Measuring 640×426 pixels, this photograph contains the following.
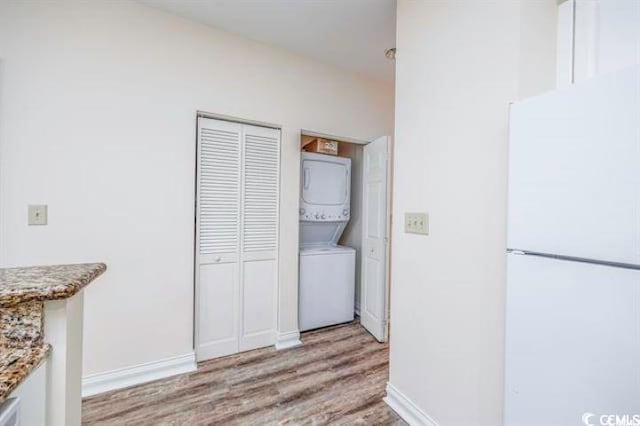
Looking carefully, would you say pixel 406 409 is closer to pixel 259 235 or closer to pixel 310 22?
pixel 259 235

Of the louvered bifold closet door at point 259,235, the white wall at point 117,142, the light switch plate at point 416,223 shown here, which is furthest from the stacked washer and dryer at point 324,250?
the light switch plate at point 416,223

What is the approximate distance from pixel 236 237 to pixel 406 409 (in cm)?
171

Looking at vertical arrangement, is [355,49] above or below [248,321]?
above

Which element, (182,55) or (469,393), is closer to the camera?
(469,393)

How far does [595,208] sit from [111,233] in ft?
8.10

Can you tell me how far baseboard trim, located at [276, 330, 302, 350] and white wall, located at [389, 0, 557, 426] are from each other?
3.52 feet

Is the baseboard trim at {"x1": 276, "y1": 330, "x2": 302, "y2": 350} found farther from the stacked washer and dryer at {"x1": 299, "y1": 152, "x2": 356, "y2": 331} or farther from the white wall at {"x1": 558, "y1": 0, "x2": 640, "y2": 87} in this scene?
the white wall at {"x1": 558, "y1": 0, "x2": 640, "y2": 87}

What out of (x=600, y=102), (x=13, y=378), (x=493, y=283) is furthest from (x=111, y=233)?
(x=600, y=102)

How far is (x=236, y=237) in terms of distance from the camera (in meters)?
2.41

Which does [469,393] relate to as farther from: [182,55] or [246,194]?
[182,55]

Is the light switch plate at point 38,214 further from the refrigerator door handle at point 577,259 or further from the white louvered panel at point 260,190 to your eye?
the refrigerator door handle at point 577,259

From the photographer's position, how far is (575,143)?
3.02 feet

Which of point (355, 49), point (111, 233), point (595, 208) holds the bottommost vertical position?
point (111, 233)

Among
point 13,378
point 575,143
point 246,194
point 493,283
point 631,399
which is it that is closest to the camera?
point 13,378
